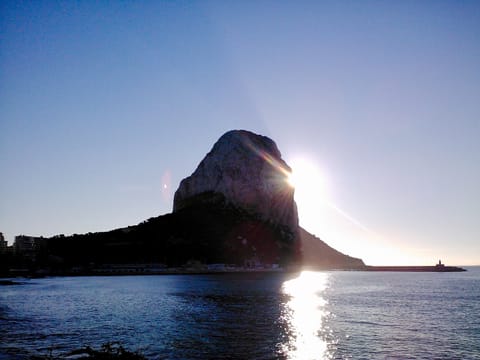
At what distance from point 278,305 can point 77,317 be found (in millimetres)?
33412

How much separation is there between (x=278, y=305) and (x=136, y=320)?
27.6 meters

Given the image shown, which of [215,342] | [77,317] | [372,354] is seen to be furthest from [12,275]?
[372,354]

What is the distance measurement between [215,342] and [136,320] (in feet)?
62.5

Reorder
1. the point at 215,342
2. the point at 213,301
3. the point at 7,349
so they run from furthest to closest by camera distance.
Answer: the point at 213,301
the point at 215,342
the point at 7,349

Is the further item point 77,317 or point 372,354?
point 77,317

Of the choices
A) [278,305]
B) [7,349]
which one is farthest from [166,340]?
[278,305]

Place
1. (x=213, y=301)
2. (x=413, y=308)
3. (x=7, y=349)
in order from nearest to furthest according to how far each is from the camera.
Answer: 1. (x=7, y=349)
2. (x=413, y=308)
3. (x=213, y=301)

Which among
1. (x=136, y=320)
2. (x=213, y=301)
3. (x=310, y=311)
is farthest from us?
(x=213, y=301)

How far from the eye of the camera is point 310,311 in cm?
6556

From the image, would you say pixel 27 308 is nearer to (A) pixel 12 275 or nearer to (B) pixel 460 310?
(B) pixel 460 310

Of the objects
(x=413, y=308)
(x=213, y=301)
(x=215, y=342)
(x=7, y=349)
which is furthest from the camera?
(x=213, y=301)

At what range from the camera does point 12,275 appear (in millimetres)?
185750

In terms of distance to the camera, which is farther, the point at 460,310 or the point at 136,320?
the point at 460,310

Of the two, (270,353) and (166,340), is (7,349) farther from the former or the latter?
(270,353)
